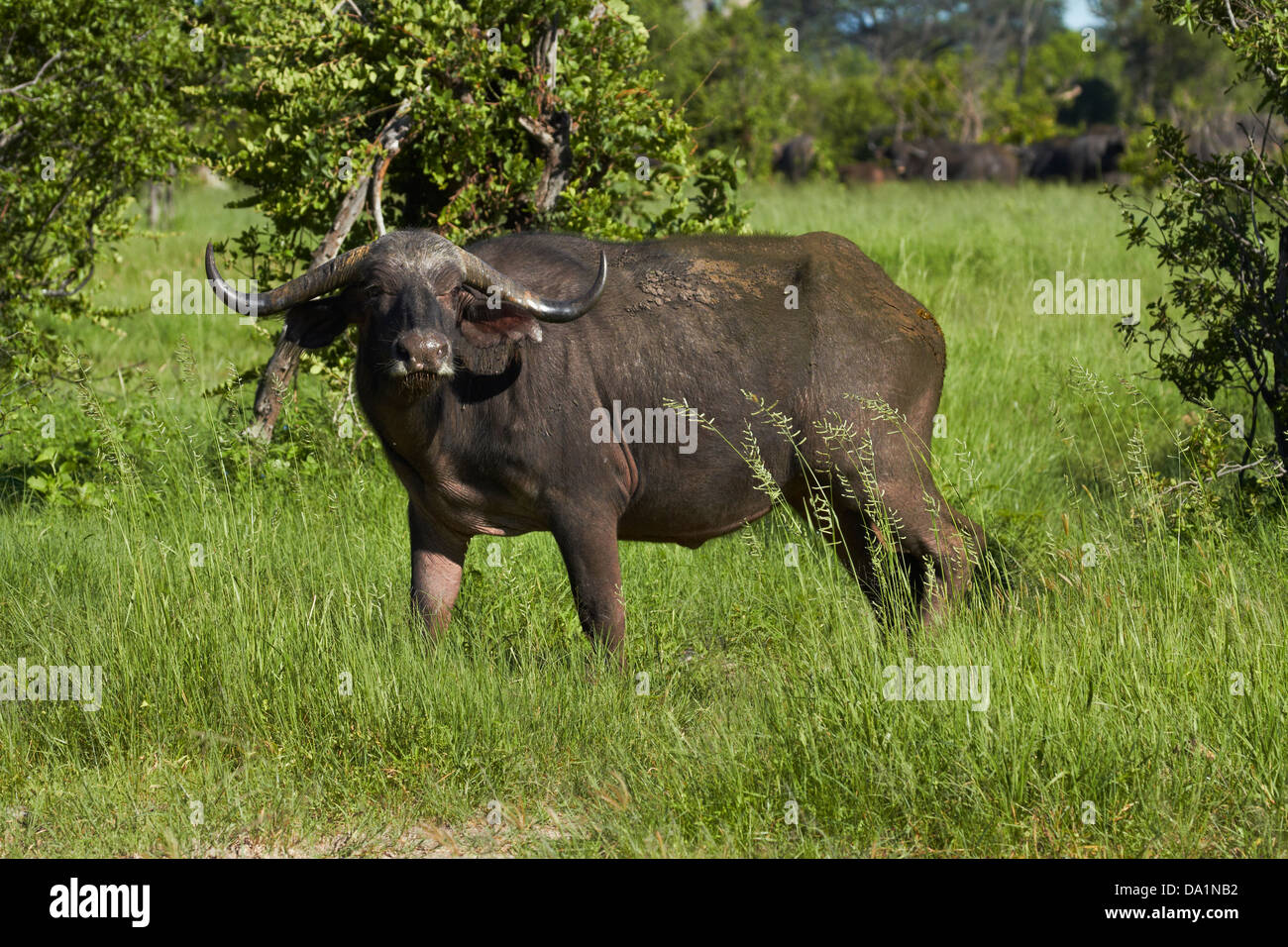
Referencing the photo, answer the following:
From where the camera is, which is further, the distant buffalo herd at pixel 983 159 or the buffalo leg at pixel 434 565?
the distant buffalo herd at pixel 983 159

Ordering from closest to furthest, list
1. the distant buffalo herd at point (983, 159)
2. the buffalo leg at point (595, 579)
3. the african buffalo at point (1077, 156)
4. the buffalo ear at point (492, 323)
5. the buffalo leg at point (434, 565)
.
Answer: the buffalo ear at point (492, 323)
the buffalo leg at point (595, 579)
the buffalo leg at point (434, 565)
the distant buffalo herd at point (983, 159)
the african buffalo at point (1077, 156)

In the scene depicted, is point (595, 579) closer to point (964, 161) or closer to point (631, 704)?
point (631, 704)

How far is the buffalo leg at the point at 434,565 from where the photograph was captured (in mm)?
5797

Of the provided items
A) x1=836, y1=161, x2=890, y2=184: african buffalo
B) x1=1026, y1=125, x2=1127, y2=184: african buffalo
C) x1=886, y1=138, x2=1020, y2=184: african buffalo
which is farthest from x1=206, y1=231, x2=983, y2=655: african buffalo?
x1=1026, y1=125, x2=1127, y2=184: african buffalo

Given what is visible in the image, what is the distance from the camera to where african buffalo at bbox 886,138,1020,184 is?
30.4 metres

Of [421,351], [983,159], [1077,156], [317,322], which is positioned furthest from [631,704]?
[1077,156]

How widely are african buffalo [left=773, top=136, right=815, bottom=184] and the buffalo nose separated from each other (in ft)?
93.2

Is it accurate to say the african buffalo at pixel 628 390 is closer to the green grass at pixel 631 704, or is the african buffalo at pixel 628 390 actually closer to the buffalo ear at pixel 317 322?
the buffalo ear at pixel 317 322

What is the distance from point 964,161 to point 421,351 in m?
27.8

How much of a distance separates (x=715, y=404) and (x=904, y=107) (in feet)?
104

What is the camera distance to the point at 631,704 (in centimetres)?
513

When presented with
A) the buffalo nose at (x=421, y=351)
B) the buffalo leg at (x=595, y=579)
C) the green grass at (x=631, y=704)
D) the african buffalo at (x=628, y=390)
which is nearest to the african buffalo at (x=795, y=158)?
the green grass at (x=631, y=704)

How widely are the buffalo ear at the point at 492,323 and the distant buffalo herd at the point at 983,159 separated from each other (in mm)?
24270

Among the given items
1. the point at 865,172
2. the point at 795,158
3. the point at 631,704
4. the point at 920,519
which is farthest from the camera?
the point at 795,158
